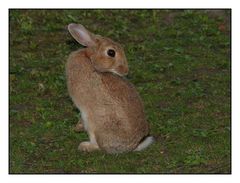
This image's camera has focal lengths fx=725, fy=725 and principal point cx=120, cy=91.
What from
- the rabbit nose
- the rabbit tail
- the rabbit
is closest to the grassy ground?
the rabbit tail

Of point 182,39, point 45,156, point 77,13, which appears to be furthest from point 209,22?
point 45,156

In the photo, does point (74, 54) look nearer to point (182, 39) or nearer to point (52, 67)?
point (52, 67)

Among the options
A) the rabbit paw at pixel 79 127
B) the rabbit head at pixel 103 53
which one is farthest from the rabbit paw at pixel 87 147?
the rabbit head at pixel 103 53

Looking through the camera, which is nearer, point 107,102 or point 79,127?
point 107,102

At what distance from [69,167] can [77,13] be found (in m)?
6.41

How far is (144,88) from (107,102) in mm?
2251

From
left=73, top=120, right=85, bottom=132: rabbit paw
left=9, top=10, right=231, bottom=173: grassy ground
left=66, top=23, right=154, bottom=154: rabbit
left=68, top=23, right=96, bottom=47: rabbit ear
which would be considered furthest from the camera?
left=73, top=120, right=85, bottom=132: rabbit paw

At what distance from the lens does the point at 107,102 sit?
8.36m

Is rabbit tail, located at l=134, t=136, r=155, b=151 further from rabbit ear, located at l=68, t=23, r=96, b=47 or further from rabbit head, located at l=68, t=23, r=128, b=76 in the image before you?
rabbit ear, located at l=68, t=23, r=96, b=47

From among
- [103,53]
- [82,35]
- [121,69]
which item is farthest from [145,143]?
[82,35]

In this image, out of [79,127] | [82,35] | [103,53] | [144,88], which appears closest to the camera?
[103,53]

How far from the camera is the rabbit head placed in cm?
842

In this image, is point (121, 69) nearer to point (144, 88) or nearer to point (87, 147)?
point (87, 147)

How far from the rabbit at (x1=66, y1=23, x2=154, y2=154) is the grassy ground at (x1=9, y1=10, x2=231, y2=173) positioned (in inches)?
6.6
